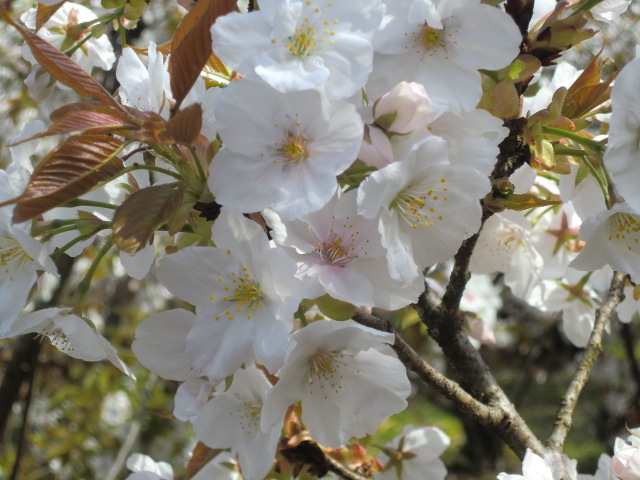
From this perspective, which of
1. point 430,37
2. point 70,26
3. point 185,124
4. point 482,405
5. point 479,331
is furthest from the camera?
point 479,331

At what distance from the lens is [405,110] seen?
0.71 meters

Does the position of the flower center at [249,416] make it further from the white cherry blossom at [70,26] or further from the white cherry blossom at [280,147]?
the white cherry blossom at [70,26]

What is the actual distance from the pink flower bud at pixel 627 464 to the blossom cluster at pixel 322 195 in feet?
0.95

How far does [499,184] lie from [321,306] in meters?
0.26

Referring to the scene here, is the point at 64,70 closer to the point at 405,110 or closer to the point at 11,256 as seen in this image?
the point at 11,256

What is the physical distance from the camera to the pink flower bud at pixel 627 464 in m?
0.97

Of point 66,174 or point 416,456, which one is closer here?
point 66,174

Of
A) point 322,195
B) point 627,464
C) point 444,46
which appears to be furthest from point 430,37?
point 627,464

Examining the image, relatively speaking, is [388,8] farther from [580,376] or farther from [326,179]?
[580,376]

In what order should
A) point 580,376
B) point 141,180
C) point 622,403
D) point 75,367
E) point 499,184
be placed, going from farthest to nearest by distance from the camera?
point 622,403
point 75,367
point 580,376
point 141,180
point 499,184

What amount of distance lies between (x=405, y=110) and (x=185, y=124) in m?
0.22

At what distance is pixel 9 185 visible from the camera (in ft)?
2.59

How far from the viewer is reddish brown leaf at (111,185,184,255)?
72 centimetres

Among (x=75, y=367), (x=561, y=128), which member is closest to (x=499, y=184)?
(x=561, y=128)
